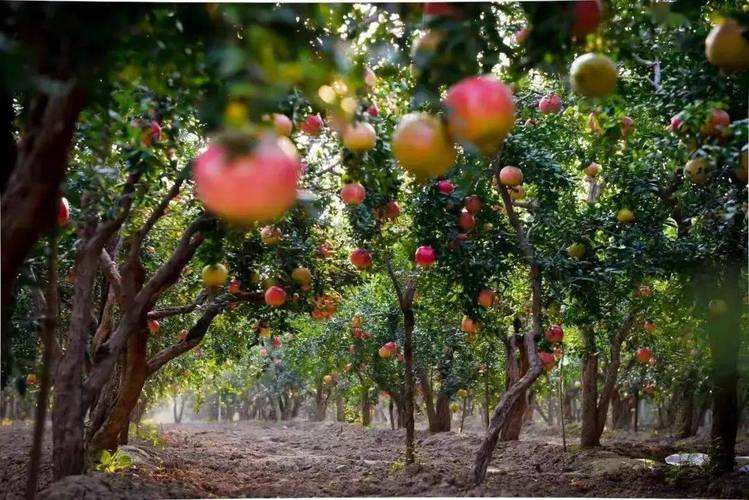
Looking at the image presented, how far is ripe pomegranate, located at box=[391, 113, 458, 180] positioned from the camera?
7.54 ft

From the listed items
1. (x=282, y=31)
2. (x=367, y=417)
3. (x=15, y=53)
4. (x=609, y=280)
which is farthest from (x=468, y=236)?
(x=367, y=417)

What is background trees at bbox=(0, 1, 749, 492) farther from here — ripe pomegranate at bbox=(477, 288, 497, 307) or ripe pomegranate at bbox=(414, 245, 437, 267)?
ripe pomegranate at bbox=(414, 245, 437, 267)

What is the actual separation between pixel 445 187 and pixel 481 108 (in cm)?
374

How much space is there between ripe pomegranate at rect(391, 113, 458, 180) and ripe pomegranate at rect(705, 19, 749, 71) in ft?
3.88

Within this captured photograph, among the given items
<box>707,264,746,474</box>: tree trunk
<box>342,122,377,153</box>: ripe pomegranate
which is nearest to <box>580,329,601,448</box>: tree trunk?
<box>707,264,746,474</box>: tree trunk

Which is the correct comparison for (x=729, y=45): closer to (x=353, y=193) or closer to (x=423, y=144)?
(x=423, y=144)

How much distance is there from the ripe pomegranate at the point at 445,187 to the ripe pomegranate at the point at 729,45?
320 cm

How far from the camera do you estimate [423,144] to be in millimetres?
2301

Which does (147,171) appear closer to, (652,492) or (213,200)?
(213,200)

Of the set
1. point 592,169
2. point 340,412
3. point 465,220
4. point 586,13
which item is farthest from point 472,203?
point 340,412

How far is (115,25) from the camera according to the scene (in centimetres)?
200

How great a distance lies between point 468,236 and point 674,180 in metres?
1.89

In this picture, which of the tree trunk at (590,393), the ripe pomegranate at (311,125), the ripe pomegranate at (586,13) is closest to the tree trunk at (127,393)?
the ripe pomegranate at (311,125)

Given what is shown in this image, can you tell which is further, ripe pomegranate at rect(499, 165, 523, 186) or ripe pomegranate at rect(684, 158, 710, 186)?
ripe pomegranate at rect(499, 165, 523, 186)
